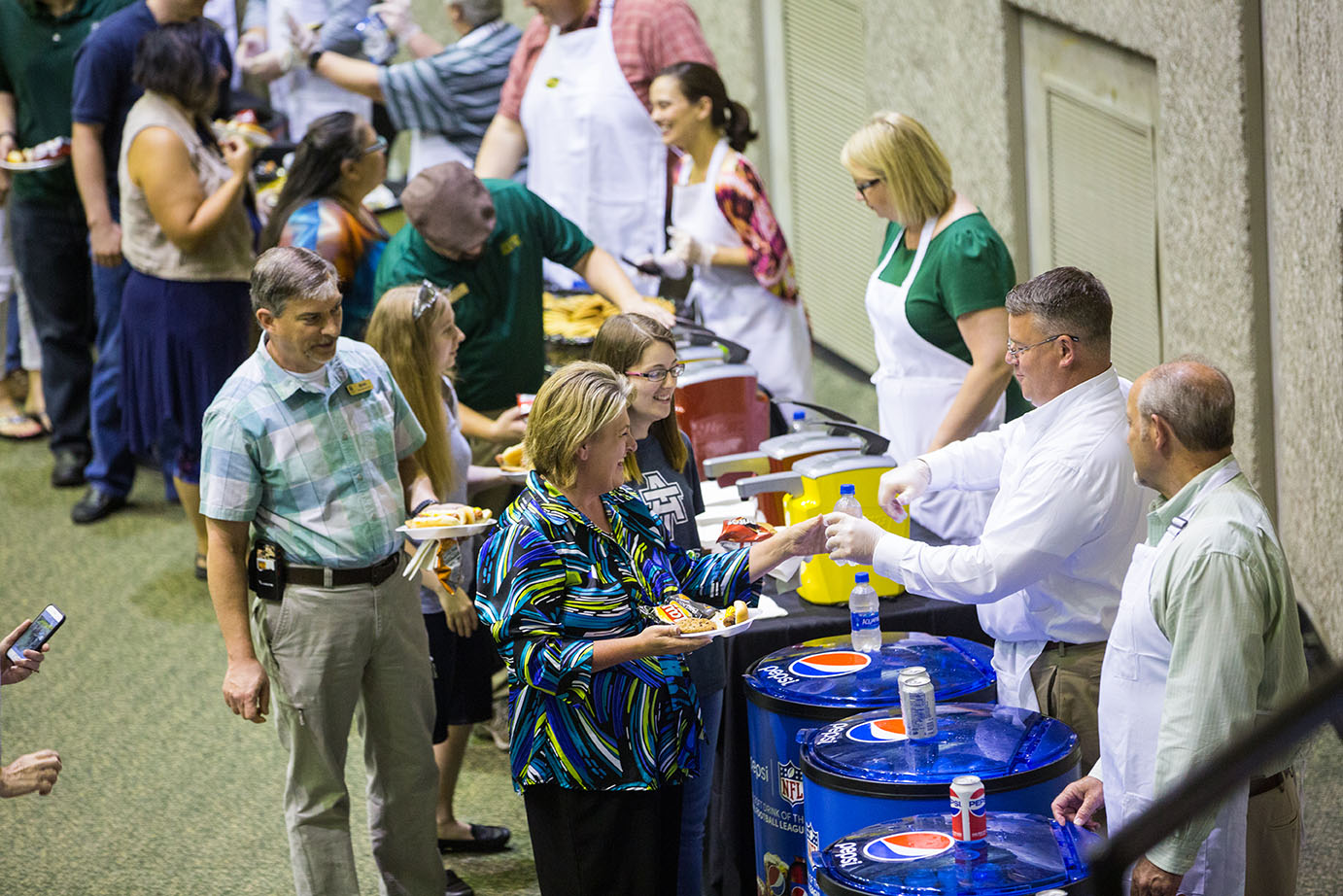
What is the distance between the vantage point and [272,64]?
283 inches

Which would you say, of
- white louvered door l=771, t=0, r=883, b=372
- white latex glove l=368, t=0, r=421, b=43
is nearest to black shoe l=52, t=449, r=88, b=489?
white latex glove l=368, t=0, r=421, b=43

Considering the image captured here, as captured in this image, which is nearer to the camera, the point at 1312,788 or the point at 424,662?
the point at 424,662

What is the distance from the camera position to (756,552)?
3.04 m

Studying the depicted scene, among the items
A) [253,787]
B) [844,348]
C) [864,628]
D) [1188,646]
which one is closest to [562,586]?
[864,628]

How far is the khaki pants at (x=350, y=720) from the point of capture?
322 cm

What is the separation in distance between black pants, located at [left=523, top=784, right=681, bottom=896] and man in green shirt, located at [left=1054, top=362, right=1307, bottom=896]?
811 mm

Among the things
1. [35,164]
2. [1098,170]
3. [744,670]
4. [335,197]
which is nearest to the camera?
[744,670]

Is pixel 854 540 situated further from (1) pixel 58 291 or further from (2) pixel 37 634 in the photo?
(1) pixel 58 291

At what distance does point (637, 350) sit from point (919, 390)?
3.64 ft

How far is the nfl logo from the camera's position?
9.89ft

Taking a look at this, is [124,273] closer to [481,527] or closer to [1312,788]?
[481,527]

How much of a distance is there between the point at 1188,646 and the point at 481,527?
1.48m

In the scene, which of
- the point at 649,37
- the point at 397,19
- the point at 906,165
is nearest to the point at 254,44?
the point at 397,19

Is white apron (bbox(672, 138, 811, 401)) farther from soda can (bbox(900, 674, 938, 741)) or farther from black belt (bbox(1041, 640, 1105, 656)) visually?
soda can (bbox(900, 674, 938, 741))
